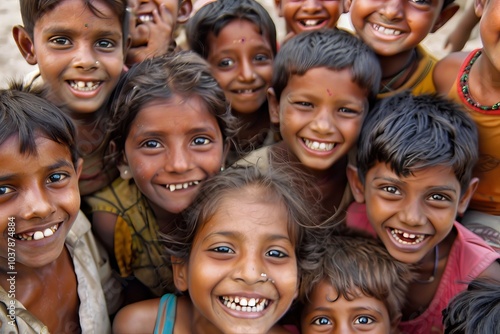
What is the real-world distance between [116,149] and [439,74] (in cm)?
155

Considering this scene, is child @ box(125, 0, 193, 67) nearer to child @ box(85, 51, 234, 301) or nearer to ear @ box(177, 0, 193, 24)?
ear @ box(177, 0, 193, 24)

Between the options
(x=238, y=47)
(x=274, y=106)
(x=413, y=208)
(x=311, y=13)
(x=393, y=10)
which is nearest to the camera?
(x=413, y=208)

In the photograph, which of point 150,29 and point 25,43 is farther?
point 150,29

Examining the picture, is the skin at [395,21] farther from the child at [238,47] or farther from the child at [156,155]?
the child at [156,155]

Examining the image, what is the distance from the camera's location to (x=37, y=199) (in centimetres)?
175

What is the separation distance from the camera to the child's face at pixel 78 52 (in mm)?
2396

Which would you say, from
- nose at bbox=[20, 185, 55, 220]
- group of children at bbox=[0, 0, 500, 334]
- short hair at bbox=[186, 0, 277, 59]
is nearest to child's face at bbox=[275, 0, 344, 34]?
short hair at bbox=[186, 0, 277, 59]

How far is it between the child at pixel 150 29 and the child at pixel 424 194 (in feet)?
4.04

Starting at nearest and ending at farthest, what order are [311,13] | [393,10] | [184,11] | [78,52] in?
[78,52] → [393,10] → [311,13] → [184,11]

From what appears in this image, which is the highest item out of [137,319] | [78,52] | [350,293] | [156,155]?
[78,52]

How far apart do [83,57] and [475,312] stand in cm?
176

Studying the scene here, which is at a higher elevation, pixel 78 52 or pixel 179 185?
pixel 78 52

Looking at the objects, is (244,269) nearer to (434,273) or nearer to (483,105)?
(434,273)

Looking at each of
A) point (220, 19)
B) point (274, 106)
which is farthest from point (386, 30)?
point (220, 19)
